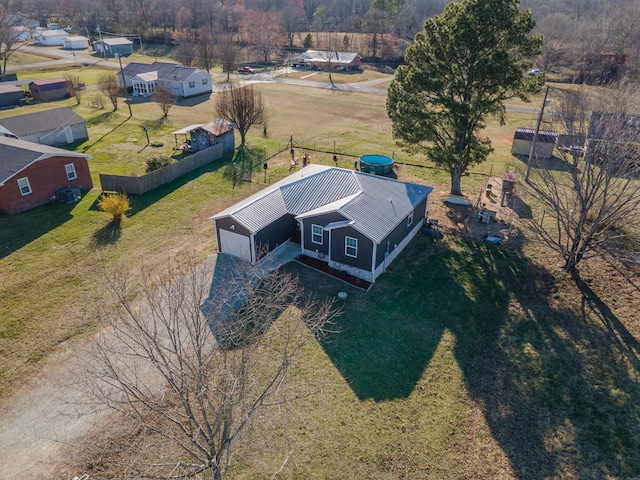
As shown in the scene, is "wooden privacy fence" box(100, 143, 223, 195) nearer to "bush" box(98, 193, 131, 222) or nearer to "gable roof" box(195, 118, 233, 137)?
"bush" box(98, 193, 131, 222)

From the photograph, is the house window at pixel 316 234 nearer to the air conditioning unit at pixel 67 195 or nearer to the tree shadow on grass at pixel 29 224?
the tree shadow on grass at pixel 29 224

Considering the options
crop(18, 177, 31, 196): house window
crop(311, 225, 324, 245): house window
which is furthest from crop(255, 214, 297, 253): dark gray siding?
crop(18, 177, 31, 196): house window

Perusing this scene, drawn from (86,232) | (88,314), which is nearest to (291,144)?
(86,232)

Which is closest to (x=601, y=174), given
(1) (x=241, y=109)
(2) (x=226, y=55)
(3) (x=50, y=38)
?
(1) (x=241, y=109)

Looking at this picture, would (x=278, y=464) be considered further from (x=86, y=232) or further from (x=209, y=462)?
(x=86, y=232)

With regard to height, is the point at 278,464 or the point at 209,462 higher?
the point at 209,462

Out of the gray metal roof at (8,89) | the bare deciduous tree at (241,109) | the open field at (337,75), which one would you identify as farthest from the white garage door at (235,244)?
the open field at (337,75)

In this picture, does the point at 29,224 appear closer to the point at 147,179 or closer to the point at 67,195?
the point at 67,195
